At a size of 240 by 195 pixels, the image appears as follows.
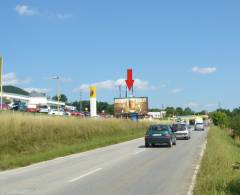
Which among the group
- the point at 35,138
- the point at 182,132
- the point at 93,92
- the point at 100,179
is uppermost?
the point at 93,92

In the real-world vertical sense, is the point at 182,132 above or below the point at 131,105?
below

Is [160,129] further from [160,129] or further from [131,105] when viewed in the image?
[131,105]

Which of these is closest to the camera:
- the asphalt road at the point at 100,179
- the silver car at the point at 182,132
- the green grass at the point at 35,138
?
the asphalt road at the point at 100,179

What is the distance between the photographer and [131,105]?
9950cm

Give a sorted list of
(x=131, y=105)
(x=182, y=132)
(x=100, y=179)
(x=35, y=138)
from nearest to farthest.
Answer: (x=100, y=179) → (x=35, y=138) → (x=182, y=132) → (x=131, y=105)

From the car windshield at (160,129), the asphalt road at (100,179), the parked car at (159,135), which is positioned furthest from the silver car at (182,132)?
the asphalt road at (100,179)

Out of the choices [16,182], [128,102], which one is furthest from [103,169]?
[128,102]

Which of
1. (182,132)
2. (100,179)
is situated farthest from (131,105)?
(100,179)

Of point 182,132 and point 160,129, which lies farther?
point 182,132

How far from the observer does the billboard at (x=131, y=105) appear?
324ft

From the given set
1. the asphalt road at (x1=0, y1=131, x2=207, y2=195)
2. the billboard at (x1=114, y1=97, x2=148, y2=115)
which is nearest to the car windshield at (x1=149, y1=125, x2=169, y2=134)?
the asphalt road at (x1=0, y1=131, x2=207, y2=195)

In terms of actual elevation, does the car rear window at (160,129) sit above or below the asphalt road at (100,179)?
above

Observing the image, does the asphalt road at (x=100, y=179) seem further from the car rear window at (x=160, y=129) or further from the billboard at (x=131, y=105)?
the billboard at (x=131, y=105)

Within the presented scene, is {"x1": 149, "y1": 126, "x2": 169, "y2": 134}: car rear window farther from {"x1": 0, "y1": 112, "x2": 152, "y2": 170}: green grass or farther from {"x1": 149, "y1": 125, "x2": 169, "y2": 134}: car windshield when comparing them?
{"x1": 0, "y1": 112, "x2": 152, "y2": 170}: green grass
